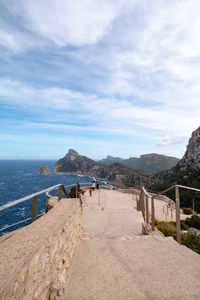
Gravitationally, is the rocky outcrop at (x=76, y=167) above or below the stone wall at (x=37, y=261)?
below

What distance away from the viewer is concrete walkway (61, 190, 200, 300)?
201cm

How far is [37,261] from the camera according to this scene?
164 centimetres

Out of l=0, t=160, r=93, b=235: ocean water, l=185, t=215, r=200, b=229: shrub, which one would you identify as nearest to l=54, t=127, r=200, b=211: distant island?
l=185, t=215, r=200, b=229: shrub

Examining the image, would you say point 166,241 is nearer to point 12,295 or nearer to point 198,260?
point 198,260

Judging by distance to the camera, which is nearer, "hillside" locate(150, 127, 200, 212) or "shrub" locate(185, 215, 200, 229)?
"shrub" locate(185, 215, 200, 229)

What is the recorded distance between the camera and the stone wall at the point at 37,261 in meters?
1.26

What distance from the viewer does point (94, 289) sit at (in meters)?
2.10

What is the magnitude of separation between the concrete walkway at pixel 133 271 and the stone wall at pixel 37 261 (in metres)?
0.27

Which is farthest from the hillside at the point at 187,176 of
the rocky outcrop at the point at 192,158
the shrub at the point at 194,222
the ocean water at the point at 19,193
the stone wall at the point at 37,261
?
the stone wall at the point at 37,261

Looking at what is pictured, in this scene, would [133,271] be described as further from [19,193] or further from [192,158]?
[192,158]

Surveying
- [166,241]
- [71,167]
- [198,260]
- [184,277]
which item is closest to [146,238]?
[166,241]

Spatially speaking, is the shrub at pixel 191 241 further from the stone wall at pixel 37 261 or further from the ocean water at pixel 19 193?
the ocean water at pixel 19 193

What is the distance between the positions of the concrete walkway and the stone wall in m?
0.27

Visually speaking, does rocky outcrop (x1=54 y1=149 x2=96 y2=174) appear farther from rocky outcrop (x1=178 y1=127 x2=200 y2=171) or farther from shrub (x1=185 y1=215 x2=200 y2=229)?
shrub (x1=185 y1=215 x2=200 y2=229)
